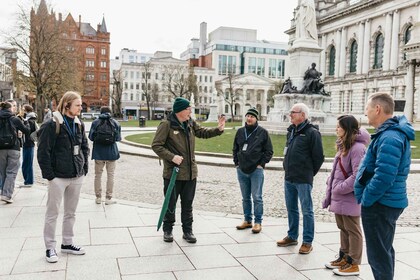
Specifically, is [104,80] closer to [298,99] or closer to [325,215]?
[298,99]

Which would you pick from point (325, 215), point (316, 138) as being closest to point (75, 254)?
point (316, 138)

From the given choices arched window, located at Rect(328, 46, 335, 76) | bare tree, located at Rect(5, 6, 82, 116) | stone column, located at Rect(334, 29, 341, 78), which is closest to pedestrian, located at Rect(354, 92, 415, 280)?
bare tree, located at Rect(5, 6, 82, 116)

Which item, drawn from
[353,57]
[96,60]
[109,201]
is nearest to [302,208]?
[109,201]

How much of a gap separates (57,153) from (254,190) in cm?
322

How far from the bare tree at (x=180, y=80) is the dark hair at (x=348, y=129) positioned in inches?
2965

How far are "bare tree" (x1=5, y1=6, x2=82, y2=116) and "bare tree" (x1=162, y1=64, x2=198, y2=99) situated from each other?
3443 centimetres

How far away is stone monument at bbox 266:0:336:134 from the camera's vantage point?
25828 millimetres

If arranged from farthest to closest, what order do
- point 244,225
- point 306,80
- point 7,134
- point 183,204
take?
point 306,80 → point 7,134 → point 244,225 → point 183,204

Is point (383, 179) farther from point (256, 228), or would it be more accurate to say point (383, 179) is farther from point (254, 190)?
point (256, 228)

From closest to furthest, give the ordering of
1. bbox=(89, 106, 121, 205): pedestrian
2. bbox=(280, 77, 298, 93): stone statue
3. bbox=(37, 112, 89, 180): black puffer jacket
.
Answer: bbox=(37, 112, 89, 180): black puffer jacket → bbox=(89, 106, 121, 205): pedestrian → bbox=(280, 77, 298, 93): stone statue

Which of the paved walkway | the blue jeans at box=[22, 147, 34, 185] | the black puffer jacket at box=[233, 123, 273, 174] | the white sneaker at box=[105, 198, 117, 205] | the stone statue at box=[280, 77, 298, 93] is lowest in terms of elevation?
the paved walkway

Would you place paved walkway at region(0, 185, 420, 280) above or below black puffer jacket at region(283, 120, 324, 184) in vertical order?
below

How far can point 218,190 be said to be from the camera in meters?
10.7

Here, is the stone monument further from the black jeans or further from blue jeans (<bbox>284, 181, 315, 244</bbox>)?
the black jeans
